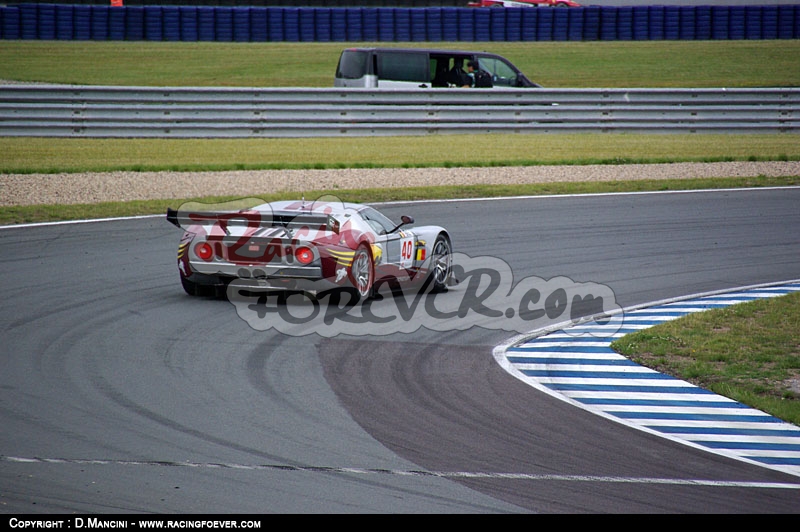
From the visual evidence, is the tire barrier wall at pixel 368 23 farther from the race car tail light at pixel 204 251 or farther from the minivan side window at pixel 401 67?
the race car tail light at pixel 204 251

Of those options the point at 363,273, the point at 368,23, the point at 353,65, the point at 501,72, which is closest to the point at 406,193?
the point at 363,273

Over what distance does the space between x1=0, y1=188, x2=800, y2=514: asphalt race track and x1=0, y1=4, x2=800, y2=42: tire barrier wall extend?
26.4m

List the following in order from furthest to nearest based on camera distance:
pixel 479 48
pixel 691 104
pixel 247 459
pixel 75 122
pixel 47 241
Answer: pixel 479 48, pixel 691 104, pixel 75 122, pixel 47 241, pixel 247 459

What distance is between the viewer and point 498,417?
6652 millimetres

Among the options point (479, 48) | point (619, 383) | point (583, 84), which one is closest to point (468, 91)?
point (583, 84)

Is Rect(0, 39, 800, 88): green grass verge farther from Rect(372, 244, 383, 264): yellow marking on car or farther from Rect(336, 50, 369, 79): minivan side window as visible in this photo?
Rect(372, 244, 383, 264): yellow marking on car

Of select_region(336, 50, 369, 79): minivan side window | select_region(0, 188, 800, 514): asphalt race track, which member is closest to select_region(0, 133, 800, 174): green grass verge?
select_region(336, 50, 369, 79): minivan side window

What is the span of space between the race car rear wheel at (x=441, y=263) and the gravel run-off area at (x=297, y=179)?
6205 mm

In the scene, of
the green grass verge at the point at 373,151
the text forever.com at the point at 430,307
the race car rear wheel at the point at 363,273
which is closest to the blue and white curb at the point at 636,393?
the text forever.com at the point at 430,307

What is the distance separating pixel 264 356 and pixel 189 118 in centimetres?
1534

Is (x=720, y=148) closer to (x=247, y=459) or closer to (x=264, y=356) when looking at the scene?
(x=264, y=356)

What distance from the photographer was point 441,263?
36.3 feet

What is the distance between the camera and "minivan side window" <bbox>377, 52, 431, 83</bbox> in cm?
2623

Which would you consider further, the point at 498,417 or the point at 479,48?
the point at 479,48
